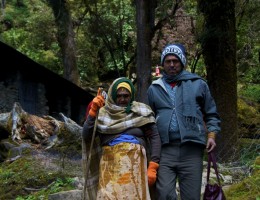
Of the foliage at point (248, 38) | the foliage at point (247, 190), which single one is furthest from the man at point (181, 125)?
the foliage at point (248, 38)

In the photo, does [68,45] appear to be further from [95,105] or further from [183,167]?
[183,167]

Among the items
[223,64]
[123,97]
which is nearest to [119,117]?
[123,97]

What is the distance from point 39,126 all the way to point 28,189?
16.6ft

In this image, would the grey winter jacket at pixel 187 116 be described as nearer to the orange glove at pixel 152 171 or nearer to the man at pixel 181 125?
the man at pixel 181 125

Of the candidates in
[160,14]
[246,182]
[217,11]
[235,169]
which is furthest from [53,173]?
[160,14]

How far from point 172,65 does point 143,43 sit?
10.2 metres

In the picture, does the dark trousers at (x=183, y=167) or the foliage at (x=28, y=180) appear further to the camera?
the foliage at (x=28, y=180)

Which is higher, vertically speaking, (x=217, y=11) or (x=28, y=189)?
(x=217, y=11)

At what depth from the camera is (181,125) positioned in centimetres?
448

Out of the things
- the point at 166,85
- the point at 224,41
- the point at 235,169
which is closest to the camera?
the point at 166,85

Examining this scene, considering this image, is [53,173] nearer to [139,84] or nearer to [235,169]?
[235,169]

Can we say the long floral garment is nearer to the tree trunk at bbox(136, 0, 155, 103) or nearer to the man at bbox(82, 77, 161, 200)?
the man at bbox(82, 77, 161, 200)

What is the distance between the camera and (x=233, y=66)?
11.5 metres

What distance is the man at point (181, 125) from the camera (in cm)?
448
